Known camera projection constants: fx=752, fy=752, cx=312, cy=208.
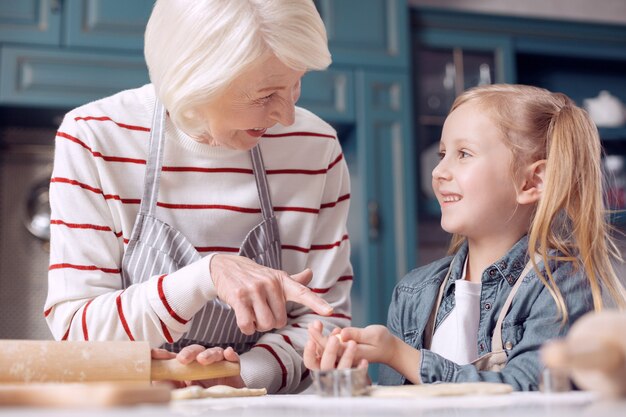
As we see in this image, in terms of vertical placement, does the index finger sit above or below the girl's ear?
below

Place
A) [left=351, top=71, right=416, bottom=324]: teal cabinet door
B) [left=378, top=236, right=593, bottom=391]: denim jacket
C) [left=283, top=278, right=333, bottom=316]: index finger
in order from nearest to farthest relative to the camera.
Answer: [left=283, top=278, right=333, bottom=316]: index finger, [left=378, top=236, right=593, bottom=391]: denim jacket, [left=351, top=71, right=416, bottom=324]: teal cabinet door

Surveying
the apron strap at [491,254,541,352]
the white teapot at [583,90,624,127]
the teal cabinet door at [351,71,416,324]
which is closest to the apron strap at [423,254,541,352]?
the apron strap at [491,254,541,352]

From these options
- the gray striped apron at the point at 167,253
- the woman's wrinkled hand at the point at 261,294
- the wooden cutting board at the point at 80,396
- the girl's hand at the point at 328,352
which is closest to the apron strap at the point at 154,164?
the gray striped apron at the point at 167,253

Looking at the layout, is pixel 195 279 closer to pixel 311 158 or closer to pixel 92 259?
pixel 92 259

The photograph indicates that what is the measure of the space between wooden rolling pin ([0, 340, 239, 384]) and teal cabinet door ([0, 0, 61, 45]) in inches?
71.9

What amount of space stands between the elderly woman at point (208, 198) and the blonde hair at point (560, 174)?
0.33 metres

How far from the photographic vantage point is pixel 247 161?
134cm

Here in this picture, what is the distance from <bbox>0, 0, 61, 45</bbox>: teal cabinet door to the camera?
7.82ft

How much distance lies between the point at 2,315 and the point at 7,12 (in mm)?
977

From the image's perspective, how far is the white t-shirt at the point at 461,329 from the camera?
3.94 ft

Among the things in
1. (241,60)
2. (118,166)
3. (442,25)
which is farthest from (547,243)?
(442,25)

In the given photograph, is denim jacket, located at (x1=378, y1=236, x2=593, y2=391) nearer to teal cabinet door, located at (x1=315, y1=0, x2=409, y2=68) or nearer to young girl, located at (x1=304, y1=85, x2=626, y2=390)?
young girl, located at (x1=304, y1=85, x2=626, y2=390)

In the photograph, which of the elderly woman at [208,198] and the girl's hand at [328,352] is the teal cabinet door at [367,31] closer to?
the elderly woman at [208,198]

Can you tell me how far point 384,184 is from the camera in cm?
264
